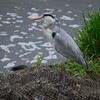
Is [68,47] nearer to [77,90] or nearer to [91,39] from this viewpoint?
[77,90]

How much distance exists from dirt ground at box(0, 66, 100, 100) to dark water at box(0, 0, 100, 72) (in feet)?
4.29

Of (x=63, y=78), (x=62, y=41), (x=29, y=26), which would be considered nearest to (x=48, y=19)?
(x=62, y=41)

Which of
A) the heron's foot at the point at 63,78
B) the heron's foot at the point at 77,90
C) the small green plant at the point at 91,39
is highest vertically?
the small green plant at the point at 91,39

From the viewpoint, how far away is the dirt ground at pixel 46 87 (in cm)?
406

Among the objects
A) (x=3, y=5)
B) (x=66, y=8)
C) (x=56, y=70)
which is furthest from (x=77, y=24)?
(x=56, y=70)

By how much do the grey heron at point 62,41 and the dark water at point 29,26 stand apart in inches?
56.4

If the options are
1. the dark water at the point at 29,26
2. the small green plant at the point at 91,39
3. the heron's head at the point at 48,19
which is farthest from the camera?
the dark water at the point at 29,26

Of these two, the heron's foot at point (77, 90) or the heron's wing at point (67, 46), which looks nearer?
the heron's foot at point (77, 90)

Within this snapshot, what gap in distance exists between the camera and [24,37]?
7.07 meters

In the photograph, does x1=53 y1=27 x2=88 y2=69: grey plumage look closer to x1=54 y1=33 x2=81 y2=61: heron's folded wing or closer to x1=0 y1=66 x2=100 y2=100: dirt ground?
→ x1=54 y1=33 x2=81 y2=61: heron's folded wing

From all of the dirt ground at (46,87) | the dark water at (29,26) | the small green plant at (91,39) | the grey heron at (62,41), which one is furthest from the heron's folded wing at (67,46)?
the dark water at (29,26)

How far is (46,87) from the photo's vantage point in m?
4.12

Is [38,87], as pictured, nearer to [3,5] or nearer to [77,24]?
[77,24]

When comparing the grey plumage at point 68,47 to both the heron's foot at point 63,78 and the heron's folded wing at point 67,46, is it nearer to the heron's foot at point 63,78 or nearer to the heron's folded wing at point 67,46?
the heron's folded wing at point 67,46
